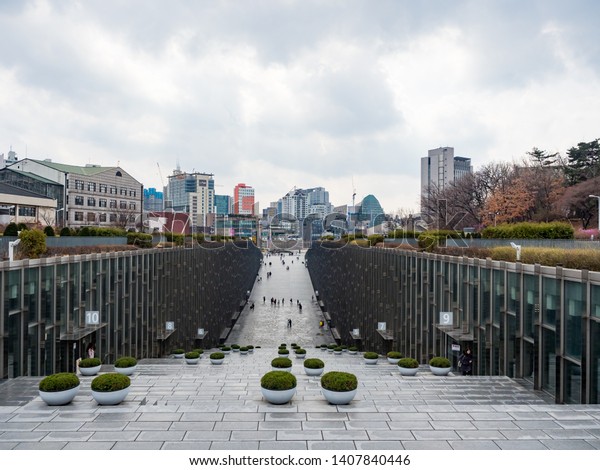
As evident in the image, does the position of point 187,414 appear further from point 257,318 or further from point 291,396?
point 257,318

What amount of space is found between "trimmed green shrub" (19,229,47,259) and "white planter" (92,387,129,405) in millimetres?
13033

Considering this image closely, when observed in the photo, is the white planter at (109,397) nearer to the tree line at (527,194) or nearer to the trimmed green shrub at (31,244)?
the trimmed green shrub at (31,244)

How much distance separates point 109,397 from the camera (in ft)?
38.9

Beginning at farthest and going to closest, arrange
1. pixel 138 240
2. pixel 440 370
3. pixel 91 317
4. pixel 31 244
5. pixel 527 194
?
pixel 527 194
pixel 138 240
pixel 91 317
pixel 31 244
pixel 440 370

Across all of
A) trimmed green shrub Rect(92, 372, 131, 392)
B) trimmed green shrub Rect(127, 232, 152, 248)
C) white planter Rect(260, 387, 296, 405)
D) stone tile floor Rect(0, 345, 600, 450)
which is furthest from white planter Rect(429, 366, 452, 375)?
trimmed green shrub Rect(127, 232, 152, 248)

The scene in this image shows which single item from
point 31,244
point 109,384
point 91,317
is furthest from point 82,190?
A: point 109,384

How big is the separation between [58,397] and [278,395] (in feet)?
18.9

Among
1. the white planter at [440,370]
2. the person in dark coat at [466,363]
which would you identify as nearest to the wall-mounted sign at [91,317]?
the white planter at [440,370]

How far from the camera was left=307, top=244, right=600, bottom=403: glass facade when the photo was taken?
14086 mm

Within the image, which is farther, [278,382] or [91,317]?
[91,317]

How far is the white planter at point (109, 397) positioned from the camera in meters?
11.9

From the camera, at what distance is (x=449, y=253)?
89.2 ft

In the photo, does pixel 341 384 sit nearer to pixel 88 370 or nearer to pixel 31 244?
pixel 88 370

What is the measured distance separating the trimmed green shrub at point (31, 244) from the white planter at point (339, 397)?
683 inches
